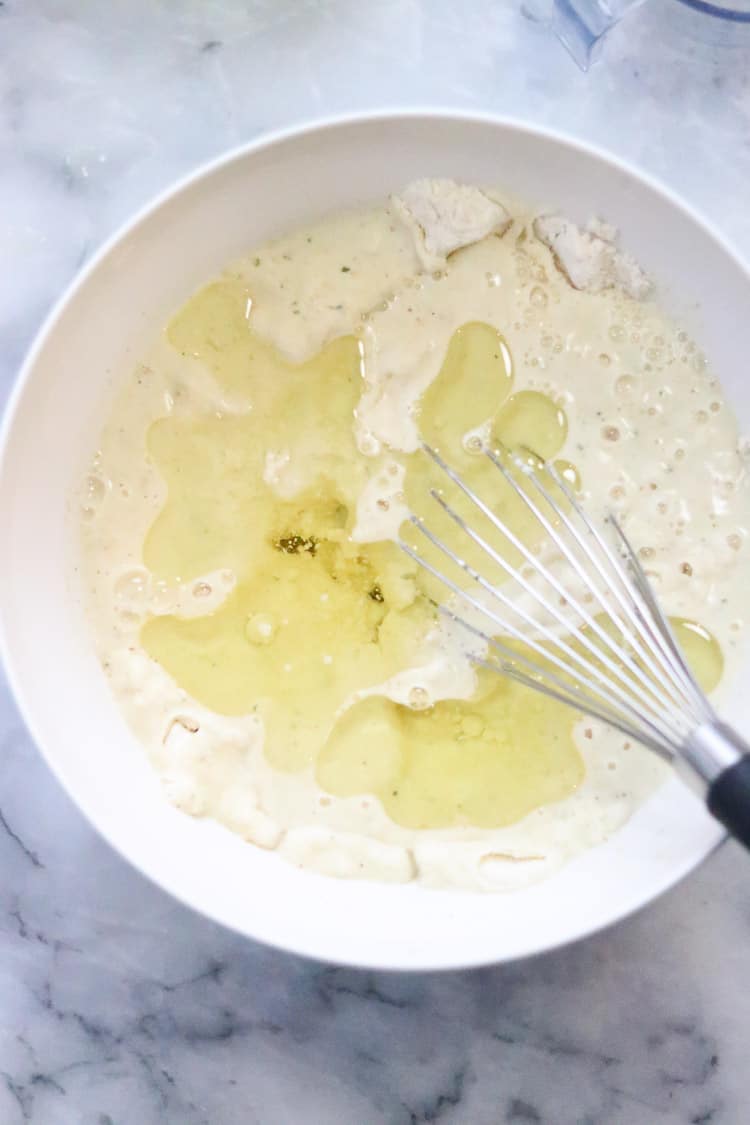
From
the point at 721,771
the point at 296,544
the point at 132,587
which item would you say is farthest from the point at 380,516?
the point at 721,771

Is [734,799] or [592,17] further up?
[592,17]

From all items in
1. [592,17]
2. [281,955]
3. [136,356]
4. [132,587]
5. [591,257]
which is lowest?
[281,955]

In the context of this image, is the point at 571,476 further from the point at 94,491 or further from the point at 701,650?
the point at 94,491

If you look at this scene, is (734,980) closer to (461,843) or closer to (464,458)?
(461,843)

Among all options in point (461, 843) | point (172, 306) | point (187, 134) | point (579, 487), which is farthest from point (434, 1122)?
point (187, 134)

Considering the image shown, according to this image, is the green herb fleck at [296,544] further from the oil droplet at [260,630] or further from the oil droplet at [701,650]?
the oil droplet at [701,650]

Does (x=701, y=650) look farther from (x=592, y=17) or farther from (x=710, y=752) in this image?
(x=592, y=17)

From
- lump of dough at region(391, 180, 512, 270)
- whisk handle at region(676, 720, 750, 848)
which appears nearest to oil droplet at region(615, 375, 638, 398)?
lump of dough at region(391, 180, 512, 270)

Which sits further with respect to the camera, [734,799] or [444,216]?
[444,216]

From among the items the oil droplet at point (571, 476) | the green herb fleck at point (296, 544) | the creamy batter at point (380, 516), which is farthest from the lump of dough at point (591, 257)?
the green herb fleck at point (296, 544)
